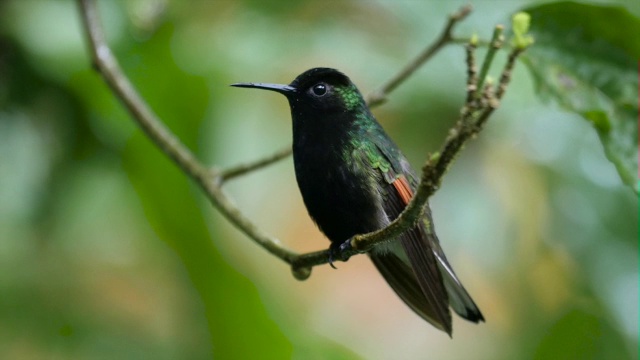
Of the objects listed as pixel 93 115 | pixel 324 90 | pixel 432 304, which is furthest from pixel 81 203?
pixel 432 304

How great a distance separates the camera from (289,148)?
92.6 inches

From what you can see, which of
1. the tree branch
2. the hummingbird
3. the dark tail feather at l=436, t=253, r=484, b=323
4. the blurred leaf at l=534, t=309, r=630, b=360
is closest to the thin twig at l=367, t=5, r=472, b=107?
the tree branch

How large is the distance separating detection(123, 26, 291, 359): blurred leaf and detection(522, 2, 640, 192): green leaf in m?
1.08

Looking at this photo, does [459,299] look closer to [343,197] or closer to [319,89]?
[343,197]

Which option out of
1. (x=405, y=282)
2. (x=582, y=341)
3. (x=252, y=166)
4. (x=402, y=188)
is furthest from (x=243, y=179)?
(x=582, y=341)

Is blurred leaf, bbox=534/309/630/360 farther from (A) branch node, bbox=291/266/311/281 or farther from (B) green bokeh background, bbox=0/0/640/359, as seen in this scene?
(A) branch node, bbox=291/266/311/281

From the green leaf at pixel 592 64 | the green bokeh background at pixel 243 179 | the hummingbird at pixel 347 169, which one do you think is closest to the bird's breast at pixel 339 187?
the hummingbird at pixel 347 169

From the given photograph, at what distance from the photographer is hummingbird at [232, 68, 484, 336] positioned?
6.05 ft

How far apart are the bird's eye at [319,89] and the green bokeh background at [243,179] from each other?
0.86m

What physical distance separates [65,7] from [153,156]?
0.78 m

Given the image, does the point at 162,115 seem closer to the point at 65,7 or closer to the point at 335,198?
the point at 65,7

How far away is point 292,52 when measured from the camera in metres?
2.99

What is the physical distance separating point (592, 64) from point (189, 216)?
133 centimetres

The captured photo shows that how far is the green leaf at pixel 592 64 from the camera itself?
2002mm
